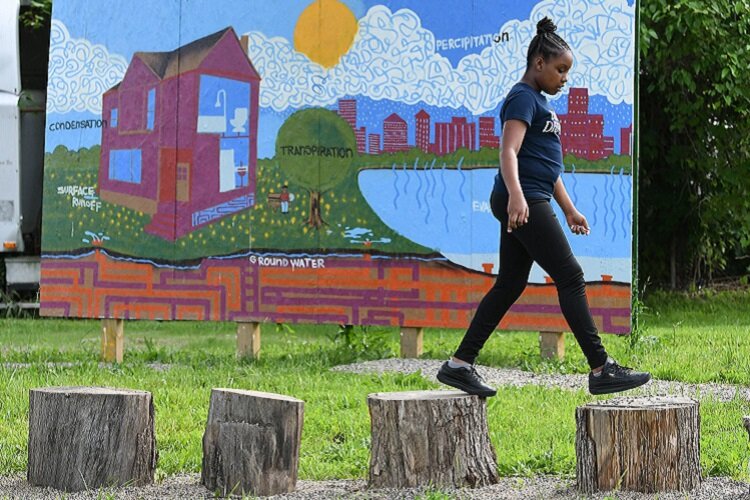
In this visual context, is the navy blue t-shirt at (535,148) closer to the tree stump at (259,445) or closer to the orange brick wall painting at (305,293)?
the tree stump at (259,445)

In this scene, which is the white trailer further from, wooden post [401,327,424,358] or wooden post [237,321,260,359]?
wooden post [401,327,424,358]

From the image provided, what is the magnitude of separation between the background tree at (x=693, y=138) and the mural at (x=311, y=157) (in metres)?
4.53

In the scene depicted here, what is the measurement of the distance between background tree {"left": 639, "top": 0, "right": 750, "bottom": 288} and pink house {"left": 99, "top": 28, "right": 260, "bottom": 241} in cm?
537

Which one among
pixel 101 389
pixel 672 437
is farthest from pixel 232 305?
pixel 672 437

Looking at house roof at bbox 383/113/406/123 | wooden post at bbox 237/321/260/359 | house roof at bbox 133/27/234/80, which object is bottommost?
wooden post at bbox 237/321/260/359

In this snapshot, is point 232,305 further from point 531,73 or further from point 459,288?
point 531,73

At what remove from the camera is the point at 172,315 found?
34.4 feet

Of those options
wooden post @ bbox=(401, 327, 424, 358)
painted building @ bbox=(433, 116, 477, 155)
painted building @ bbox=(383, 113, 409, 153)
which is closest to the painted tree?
painted building @ bbox=(383, 113, 409, 153)

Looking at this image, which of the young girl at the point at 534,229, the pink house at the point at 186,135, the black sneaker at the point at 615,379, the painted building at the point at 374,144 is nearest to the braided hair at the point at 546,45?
the young girl at the point at 534,229

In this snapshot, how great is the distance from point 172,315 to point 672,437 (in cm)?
601

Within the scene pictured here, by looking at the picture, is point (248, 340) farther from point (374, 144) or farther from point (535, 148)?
point (535, 148)

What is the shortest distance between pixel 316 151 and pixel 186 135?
→ 118cm

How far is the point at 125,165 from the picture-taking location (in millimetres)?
10641

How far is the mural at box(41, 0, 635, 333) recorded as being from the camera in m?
9.48
